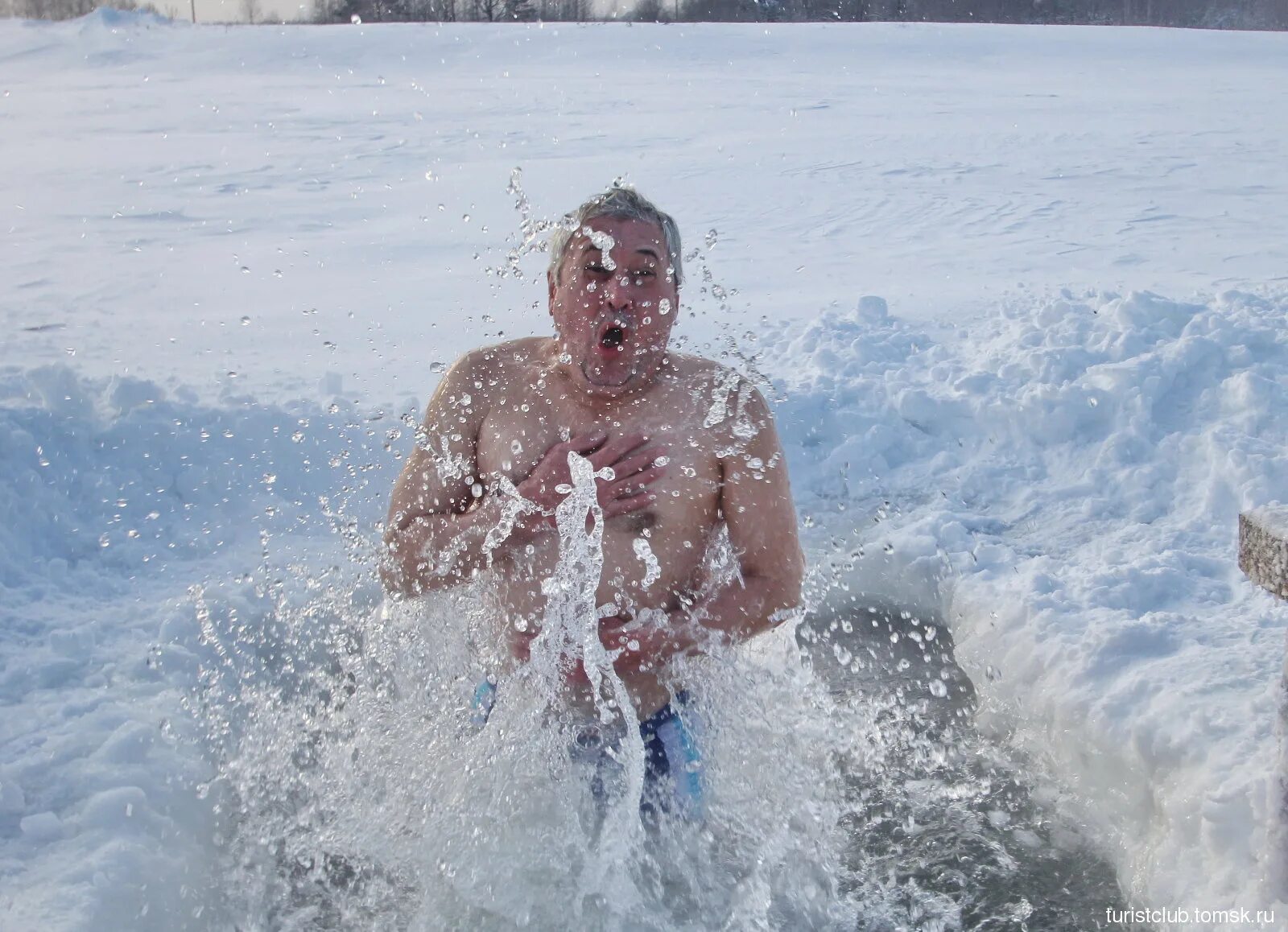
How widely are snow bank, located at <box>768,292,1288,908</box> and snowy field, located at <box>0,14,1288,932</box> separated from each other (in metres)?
0.01

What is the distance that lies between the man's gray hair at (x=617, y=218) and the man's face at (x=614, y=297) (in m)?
0.01

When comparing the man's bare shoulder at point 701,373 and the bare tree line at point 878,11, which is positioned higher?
the bare tree line at point 878,11

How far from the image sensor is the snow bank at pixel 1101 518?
2.51 metres

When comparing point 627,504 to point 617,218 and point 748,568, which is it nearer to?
point 748,568

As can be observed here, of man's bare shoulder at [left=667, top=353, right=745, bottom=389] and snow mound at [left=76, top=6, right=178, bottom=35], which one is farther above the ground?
snow mound at [left=76, top=6, right=178, bottom=35]

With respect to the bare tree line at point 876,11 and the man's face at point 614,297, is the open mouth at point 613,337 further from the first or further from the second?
the bare tree line at point 876,11

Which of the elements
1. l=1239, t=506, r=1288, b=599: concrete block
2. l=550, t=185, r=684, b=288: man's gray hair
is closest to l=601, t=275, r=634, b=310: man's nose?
l=550, t=185, r=684, b=288: man's gray hair

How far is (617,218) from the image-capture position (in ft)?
8.24

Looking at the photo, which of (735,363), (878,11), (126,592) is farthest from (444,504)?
(878,11)

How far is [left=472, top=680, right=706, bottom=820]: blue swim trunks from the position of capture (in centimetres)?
253

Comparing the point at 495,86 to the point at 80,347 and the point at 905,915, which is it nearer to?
the point at 80,347

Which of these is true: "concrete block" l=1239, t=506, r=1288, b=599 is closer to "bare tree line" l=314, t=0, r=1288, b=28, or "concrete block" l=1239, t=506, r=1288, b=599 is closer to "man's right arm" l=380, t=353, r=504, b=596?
"man's right arm" l=380, t=353, r=504, b=596

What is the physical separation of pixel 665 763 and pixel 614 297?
102 centimetres

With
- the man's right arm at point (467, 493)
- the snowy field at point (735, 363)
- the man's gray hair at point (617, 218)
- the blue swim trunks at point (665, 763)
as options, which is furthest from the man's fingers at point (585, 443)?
the snowy field at point (735, 363)
